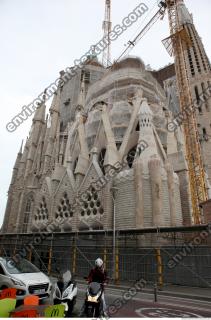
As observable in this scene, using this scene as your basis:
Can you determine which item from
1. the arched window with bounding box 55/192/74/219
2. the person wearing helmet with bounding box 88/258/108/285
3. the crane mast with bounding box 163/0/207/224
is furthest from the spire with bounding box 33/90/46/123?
the person wearing helmet with bounding box 88/258/108/285

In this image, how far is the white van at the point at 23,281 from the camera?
7.50m

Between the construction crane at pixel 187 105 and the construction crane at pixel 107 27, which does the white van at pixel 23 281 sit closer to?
the construction crane at pixel 187 105

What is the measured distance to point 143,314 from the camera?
6.62m

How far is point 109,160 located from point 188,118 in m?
15.7

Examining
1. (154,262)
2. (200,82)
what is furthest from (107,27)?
(154,262)

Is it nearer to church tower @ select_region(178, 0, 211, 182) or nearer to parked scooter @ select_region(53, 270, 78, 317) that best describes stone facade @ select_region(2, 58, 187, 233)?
church tower @ select_region(178, 0, 211, 182)

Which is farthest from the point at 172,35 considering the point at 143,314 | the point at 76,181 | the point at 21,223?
the point at 143,314

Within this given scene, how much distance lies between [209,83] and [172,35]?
16.2 metres

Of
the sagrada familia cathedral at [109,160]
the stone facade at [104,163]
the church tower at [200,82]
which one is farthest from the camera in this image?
the church tower at [200,82]

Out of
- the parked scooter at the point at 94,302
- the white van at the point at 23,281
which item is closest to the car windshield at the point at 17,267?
the white van at the point at 23,281

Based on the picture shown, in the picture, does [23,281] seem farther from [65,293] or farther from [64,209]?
[64,209]

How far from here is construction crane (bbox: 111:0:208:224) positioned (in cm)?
2769

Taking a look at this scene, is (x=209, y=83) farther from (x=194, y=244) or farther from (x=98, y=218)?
(x=194, y=244)

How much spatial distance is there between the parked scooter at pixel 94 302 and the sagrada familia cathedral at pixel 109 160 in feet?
38.8
